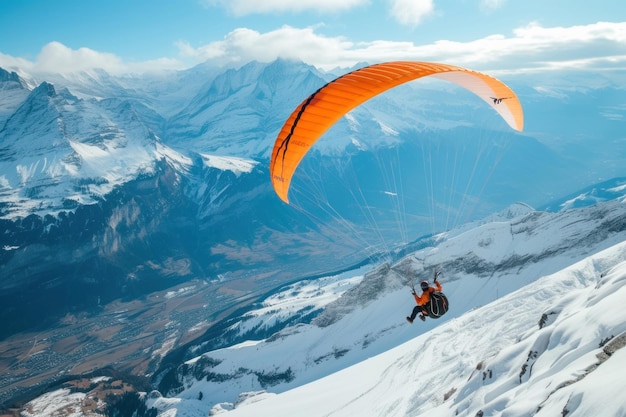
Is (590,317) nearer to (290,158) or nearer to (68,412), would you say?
(290,158)

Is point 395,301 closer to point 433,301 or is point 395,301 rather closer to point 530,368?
point 433,301

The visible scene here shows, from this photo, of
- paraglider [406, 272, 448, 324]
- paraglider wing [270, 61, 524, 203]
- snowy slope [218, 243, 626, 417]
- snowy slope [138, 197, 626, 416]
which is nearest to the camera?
snowy slope [218, 243, 626, 417]

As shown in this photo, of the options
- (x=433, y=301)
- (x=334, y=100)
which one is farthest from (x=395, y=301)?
(x=334, y=100)

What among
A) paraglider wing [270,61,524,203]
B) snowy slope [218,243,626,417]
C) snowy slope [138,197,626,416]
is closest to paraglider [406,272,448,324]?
snowy slope [218,243,626,417]

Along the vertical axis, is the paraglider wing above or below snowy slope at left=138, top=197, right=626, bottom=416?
above

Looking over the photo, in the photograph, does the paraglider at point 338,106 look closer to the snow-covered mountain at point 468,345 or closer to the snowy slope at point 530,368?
the snowy slope at point 530,368

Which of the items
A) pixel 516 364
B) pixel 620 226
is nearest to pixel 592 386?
pixel 516 364

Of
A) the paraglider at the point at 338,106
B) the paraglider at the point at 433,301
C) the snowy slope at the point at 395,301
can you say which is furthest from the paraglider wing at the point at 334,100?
the snowy slope at the point at 395,301

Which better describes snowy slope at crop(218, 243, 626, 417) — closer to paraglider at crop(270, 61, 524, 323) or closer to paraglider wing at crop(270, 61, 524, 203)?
paraglider at crop(270, 61, 524, 323)

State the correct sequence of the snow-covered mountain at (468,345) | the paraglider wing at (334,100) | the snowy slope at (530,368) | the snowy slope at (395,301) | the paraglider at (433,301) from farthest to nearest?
the snowy slope at (395,301) → the paraglider at (433,301) → the paraglider wing at (334,100) → the snow-covered mountain at (468,345) → the snowy slope at (530,368)
